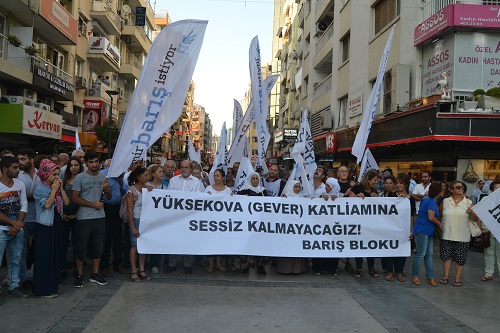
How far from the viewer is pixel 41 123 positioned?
18.9 meters

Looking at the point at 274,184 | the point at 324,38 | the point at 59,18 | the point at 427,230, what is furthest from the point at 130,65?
the point at 427,230

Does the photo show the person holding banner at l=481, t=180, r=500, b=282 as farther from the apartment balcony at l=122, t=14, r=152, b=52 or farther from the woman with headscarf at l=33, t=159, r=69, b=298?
the apartment balcony at l=122, t=14, r=152, b=52

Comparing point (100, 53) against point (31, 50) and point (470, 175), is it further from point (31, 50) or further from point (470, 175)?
point (470, 175)

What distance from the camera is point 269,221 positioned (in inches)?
281

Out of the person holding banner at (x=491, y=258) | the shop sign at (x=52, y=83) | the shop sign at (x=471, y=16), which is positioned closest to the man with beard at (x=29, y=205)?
the person holding banner at (x=491, y=258)

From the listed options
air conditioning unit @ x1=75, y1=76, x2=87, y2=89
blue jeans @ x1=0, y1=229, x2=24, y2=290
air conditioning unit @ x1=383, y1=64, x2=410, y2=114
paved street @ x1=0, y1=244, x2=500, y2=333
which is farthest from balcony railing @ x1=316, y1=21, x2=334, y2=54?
blue jeans @ x1=0, y1=229, x2=24, y2=290

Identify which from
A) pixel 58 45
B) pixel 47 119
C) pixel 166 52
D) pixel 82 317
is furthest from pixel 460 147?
pixel 58 45

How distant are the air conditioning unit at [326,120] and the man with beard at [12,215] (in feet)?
72.7

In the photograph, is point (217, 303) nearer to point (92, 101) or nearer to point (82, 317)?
point (82, 317)

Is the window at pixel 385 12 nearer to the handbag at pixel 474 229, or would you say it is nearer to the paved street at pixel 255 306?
the handbag at pixel 474 229

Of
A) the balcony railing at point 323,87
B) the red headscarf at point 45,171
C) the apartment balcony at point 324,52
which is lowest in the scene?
the red headscarf at point 45,171

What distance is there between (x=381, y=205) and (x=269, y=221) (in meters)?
2.00

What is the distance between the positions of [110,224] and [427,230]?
5298mm

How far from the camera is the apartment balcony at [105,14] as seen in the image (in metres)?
27.8
